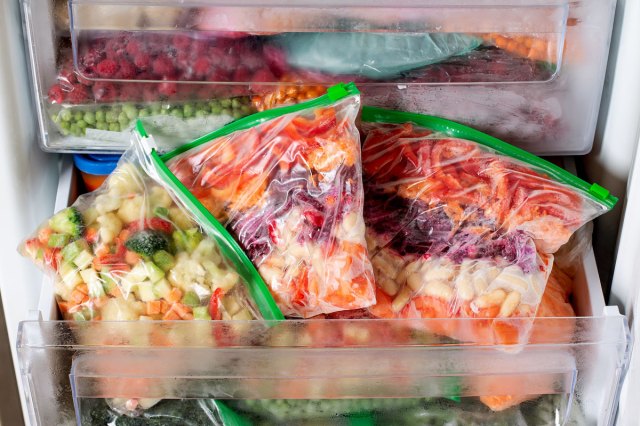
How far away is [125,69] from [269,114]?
7.2 inches

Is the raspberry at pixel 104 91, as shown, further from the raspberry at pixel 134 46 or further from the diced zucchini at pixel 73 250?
the diced zucchini at pixel 73 250

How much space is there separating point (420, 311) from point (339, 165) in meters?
0.20

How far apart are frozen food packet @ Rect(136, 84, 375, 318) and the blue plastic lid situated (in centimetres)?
16

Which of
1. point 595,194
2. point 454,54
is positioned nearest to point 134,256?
point 454,54

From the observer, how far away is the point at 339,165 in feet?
3.44

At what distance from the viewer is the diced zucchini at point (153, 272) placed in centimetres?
101

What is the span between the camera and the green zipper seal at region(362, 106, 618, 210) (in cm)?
114

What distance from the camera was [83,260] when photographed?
1021mm

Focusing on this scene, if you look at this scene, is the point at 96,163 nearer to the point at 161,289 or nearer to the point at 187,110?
the point at 187,110

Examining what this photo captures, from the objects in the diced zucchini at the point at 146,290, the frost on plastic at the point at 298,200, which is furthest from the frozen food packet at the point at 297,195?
the diced zucchini at the point at 146,290

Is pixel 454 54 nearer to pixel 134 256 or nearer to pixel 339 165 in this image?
pixel 339 165

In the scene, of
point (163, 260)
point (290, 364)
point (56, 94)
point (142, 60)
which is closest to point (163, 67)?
point (142, 60)

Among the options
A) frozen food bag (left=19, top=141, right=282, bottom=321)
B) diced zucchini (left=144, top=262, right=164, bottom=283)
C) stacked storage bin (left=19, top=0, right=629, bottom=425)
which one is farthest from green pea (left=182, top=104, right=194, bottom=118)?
diced zucchini (left=144, top=262, right=164, bottom=283)

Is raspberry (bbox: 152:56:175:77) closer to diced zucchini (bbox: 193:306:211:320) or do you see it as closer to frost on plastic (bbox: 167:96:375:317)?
frost on plastic (bbox: 167:96:375:317)
